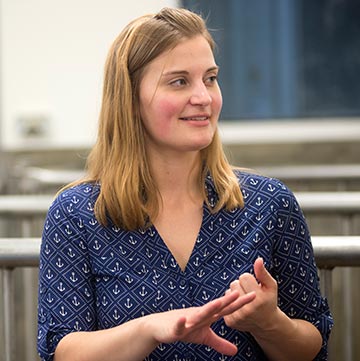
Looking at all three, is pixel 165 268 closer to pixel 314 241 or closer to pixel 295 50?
pixel 314 241

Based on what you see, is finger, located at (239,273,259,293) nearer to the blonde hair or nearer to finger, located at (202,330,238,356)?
finger, located at (202,330,238,356)

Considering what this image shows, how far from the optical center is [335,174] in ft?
12.4

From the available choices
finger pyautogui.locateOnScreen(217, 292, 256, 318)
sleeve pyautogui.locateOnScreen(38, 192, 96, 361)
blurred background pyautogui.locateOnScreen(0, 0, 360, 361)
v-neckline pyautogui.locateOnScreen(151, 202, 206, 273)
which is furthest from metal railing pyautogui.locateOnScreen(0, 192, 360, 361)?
blurred background pyautogui.locateOnScreen(0, 0, 360, 361)

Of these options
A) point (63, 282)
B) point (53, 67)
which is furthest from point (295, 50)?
point (63, 282)

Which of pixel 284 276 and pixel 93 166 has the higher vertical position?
pixel 93 166

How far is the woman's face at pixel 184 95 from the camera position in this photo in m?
1.97

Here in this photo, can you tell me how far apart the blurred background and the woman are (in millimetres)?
3452

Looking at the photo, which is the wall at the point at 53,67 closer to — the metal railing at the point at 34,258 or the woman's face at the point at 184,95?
the metal railing at the point at 34,258

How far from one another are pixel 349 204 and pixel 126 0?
3.19 meters

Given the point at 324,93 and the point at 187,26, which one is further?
the point at 324,93

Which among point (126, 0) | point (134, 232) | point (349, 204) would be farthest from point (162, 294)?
point (126, 0)

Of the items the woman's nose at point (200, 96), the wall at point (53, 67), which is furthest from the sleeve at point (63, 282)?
the wall at point (53, 67)

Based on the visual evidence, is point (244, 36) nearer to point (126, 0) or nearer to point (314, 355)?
point (126, 0)

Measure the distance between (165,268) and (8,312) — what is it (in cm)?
39
